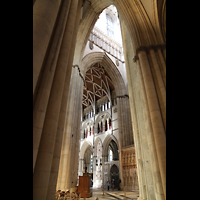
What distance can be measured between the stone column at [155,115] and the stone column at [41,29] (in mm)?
3826

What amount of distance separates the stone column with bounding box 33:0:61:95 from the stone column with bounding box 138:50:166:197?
3.83m

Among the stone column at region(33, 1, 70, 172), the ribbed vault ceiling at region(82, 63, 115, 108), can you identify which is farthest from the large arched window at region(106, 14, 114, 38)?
the stone column at region(33, 1, 70, 172)

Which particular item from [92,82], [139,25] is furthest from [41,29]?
[92,82]

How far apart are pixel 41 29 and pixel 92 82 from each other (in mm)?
17240

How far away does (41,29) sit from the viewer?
2.25m

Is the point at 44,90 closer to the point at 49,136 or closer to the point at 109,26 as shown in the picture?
the point at 49,136

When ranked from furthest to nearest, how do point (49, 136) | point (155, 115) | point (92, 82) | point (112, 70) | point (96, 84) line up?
1. point (96, 84)
2. point (92, 82)
3. point (112, 70)
4. point (155, 115)
5. point (49, 136)

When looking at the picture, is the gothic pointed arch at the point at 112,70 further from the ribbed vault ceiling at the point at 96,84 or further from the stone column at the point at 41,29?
the stone column at the point at 41,29

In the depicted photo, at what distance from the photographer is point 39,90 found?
2412 mm

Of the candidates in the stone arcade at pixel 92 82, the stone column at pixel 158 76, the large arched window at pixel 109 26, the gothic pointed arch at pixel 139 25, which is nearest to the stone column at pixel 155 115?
the stone arcade at pixel 92 82

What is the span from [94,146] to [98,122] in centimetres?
350

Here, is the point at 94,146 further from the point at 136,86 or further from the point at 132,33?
the point at 132,33
